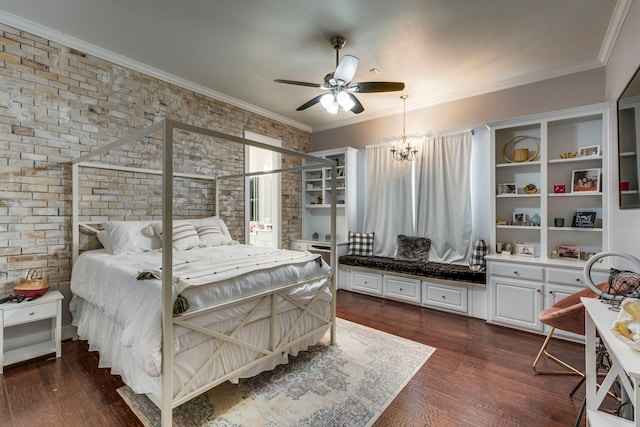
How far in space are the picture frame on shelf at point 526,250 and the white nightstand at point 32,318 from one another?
4592mm

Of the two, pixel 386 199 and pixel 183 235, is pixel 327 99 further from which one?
pixel 386 199

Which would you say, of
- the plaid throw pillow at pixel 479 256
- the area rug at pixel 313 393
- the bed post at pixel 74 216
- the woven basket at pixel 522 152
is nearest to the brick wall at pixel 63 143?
the bed post at pixel 74 216

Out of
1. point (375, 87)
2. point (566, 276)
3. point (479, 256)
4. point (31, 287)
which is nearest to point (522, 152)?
point (479, 256)

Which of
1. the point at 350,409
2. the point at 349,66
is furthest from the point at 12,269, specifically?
the point at 349,66

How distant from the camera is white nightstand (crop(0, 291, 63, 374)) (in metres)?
2.07

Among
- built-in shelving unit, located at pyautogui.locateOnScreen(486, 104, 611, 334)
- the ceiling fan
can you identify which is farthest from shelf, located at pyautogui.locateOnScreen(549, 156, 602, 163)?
the ceiling fan

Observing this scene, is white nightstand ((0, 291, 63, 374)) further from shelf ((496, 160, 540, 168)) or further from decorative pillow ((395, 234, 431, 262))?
shelf ((496, 160, 540, 168))

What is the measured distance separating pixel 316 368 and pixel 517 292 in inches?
91.2

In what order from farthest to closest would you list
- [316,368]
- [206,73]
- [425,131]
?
[425,131] < [206,73] < [316,368]

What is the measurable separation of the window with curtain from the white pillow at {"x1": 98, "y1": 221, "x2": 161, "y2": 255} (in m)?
3.08

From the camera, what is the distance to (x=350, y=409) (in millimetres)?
1761

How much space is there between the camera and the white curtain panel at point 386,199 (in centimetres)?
421

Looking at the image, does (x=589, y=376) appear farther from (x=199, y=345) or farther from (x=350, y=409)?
(x=199, y=345)

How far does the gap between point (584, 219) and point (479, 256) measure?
3.53 feet
